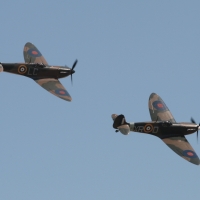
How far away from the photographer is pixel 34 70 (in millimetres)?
66062

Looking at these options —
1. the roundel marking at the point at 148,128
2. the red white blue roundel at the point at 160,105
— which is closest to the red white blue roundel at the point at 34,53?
the red white blue roundel at the point at 160,105

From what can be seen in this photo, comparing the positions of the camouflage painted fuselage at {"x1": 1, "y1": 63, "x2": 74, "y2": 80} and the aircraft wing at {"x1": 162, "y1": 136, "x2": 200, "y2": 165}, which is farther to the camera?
the camouflage painted fuselage at {"x1": 1, "y1": 63, "x2": 74, "y2": 80}

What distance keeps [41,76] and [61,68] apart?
86.6 inches

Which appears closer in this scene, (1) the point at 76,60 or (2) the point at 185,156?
(2) the point at 185,156

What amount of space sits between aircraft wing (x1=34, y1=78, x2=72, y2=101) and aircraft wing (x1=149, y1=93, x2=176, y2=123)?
759cm

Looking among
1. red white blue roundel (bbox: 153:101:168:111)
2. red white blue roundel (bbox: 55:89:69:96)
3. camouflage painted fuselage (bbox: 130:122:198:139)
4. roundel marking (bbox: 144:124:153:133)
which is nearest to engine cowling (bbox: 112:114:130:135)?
camouflage painted fuselage (bbox: 130:122:198:139)

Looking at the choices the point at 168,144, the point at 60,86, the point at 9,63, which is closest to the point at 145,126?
the point at 168,144

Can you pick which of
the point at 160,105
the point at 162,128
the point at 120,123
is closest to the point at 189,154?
the point at 162,128

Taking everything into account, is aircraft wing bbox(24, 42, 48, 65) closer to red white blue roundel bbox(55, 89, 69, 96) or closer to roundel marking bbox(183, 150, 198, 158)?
red white blue roundel bbox(55, 89, 69, 96)

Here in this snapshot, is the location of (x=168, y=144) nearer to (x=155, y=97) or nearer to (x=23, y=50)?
(x=155, y=97)

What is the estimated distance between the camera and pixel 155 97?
65.9m

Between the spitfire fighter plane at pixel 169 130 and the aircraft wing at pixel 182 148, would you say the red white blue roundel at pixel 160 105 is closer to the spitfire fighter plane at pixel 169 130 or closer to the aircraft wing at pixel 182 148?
the spitfire fighter plane at pixel 169 130

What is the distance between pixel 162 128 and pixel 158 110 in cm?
374

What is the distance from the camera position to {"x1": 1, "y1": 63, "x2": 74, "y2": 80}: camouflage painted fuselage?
215 ft
